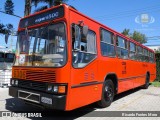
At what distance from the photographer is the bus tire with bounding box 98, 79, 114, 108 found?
7505 millimetres

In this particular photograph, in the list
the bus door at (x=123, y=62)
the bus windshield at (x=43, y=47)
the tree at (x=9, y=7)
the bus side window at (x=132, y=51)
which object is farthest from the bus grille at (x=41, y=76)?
the tree at (x=9, y=7)

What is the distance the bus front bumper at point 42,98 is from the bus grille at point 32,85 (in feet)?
0.36

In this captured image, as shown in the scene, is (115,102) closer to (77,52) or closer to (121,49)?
(121,49)

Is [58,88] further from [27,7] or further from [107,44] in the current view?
[27,7]

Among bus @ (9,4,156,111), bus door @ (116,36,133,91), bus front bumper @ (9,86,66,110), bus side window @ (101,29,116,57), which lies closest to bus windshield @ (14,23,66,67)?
bus @ (9,4,156,111)

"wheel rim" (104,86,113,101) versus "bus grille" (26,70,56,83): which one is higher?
"bus grille" (26,70,56,83)

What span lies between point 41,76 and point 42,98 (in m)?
0.57

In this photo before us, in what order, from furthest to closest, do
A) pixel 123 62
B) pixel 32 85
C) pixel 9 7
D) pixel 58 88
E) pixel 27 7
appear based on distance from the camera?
1. pixel 9 7
2. pixel 27 7
3. pixel 123 62
4. pixel 32 85
5. pixel 58 88

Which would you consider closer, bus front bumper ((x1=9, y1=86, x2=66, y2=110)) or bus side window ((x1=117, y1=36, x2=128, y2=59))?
bus front bumper ((x1=9, y1=86, x2=66, y2=110))

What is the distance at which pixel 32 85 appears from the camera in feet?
19.8

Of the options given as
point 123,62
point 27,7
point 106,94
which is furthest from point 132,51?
point 27,7

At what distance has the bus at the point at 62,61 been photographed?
5508mm

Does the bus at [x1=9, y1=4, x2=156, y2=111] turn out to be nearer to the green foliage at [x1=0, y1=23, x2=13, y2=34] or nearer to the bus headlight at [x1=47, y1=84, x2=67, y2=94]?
the bus headlight at [x1=47, y1=84, x2=67, y2=94]

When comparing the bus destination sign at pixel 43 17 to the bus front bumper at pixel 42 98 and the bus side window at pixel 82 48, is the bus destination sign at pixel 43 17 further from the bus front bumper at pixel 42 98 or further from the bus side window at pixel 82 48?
the bus front bumper at pixel 42 98
